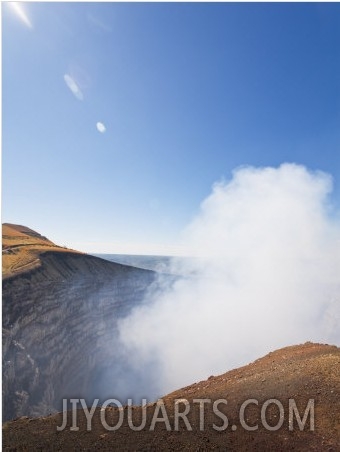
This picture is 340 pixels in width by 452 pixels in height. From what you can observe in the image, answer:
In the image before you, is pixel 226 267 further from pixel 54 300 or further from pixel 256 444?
pixel 256 444

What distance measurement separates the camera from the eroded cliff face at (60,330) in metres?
32.7

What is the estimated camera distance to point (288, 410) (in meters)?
14.6

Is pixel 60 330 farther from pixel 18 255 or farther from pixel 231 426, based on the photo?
pixel 231 426

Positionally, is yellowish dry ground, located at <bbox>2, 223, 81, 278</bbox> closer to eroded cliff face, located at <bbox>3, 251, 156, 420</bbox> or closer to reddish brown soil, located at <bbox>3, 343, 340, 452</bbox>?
eroded cliff face, located at <bbox>3, 251, 156, 420</bbox>

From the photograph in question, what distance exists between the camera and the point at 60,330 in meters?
42.4

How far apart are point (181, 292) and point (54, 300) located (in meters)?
49.4

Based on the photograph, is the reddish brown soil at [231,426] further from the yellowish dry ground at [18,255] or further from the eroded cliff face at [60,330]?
the yellowish dry ground at [18,255]

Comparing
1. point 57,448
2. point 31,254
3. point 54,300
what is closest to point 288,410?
point 57,448

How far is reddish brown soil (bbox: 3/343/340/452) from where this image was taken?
12969mm

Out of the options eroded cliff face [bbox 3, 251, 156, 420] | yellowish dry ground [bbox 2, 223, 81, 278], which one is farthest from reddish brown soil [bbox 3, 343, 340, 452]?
yellowish dry ground [bbox 2, 223, 81, 278]

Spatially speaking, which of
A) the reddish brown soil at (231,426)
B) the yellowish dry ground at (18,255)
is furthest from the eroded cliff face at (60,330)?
the reddish brown soil at (231,426)

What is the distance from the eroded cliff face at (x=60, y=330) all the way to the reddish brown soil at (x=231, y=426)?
58.1ft

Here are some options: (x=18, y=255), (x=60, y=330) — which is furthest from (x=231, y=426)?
(x=18, y=255)

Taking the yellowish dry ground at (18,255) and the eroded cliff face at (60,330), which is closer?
the eroded cliff face at (60,330)
